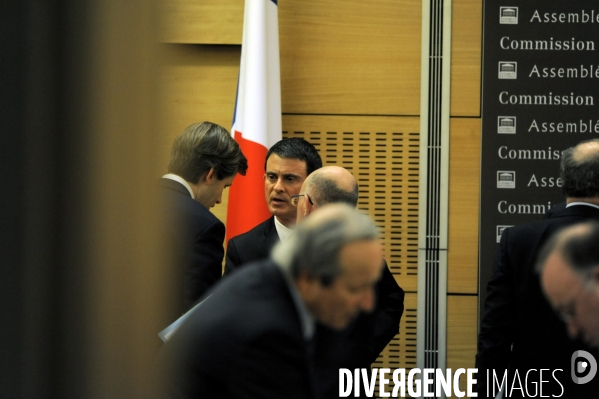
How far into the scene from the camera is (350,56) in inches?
204

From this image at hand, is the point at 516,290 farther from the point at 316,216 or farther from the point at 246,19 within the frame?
the point at 246,19

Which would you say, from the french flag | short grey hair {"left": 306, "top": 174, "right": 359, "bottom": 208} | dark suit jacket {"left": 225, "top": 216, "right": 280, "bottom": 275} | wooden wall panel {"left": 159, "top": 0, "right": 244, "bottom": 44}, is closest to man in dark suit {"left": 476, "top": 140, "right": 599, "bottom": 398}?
short grey hair {"left": 306, "top": 174, "right": 359, "bottom": 208}

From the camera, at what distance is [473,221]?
5.12 m

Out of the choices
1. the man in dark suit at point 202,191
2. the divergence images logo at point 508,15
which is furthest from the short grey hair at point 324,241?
the divergence images logo at point 508,15

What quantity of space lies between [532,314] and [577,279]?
130cm

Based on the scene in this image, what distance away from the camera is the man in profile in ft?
6.59

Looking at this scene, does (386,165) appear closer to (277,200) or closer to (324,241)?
(277,200)

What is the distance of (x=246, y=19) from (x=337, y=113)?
881 millimetres

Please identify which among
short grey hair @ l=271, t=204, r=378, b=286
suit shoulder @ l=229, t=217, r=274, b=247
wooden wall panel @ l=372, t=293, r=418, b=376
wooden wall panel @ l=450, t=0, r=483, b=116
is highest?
wooden wall panel @ l=450, t=0, r=483, b=116

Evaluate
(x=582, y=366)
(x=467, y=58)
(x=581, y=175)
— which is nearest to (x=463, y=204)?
(x=467, y=58)

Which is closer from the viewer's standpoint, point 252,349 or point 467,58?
point 252,349

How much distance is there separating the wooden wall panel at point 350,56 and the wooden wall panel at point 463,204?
373 millimetres

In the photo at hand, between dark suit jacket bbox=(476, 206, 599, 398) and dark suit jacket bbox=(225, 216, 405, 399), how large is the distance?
0.42 metres

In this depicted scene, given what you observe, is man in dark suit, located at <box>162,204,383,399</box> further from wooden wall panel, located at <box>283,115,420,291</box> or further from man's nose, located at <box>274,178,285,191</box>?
wooden wall panel, located at <box>283,115,420,291</box>
